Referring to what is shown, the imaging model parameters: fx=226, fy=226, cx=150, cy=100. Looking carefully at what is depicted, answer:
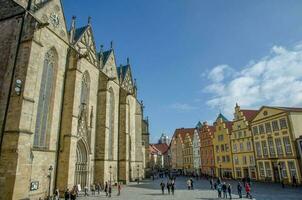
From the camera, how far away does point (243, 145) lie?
38531 mm

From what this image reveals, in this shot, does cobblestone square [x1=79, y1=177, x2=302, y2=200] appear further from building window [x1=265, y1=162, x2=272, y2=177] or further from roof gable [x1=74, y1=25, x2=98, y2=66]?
roof gable [x1=74, y1=25, x2=98, y2=66]

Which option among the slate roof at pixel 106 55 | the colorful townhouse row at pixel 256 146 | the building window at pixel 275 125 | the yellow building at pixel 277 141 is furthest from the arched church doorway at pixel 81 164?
the building window at pixel 275 125

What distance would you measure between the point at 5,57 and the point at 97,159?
14.3m

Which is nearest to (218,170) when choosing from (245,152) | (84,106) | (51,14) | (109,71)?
(245,152)

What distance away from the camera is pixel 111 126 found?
30500mm

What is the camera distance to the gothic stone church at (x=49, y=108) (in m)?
14.5

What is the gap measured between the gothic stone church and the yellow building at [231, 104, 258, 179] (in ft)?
67.1

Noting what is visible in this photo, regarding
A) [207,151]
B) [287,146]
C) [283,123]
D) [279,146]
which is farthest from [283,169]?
[207,151]

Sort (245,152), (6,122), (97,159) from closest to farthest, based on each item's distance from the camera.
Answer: (6,122)
(97,159)
(245,152)

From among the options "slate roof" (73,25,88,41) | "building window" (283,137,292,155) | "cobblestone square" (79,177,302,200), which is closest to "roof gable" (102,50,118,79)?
"slate roof" (73,25,88,41)

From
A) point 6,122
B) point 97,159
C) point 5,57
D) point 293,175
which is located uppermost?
point 5,57

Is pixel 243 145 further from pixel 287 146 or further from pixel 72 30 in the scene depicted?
pixel 72 30

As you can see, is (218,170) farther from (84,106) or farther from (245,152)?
(84,106)

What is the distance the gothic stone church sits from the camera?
14469 mm
